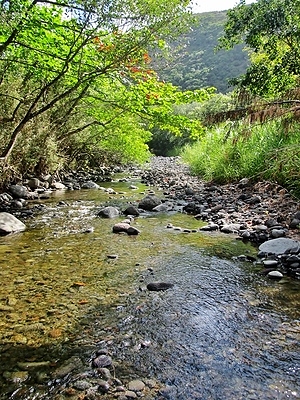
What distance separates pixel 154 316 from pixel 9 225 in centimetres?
371

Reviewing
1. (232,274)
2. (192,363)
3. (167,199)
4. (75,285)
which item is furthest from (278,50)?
(192,363)

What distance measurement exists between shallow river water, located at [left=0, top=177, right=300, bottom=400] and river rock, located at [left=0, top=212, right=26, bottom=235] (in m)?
0.50

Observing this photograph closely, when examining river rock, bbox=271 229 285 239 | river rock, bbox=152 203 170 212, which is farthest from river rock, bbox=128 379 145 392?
river rock, bbox=152 203 170 212

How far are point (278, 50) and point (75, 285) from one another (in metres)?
8.29

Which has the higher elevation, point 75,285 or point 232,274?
point 75,285

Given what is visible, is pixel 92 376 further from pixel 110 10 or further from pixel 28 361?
pixel 110 10

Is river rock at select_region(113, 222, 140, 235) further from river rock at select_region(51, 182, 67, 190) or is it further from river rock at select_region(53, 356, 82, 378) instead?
river rock at select_region(51, 182, 67, 190)

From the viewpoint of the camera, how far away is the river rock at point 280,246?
14.4ft

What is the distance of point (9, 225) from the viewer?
5.71 metres

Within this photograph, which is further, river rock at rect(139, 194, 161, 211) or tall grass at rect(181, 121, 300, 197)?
river rock at rect(139, 194, 161, 211)

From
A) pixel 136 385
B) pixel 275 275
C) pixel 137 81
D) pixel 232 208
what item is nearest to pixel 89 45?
pixel 137 81

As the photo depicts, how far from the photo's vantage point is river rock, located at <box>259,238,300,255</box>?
4.40m

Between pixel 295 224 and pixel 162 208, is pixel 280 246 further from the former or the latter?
pixel 162 208

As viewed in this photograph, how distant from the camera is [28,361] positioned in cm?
229
